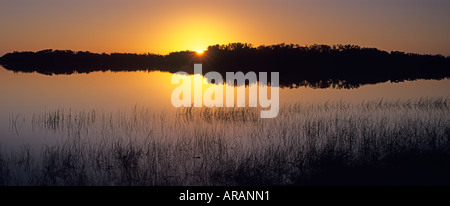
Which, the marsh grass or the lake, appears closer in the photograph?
the marsh grass

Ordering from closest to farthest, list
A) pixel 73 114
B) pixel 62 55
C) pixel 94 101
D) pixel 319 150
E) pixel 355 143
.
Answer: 1. pixel 319 150
2. pixel 355 143
3. pixel 73 114
4. pixel 94 101
5. pixel 62 55

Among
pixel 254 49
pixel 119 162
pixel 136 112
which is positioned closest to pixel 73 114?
pixel 136 112

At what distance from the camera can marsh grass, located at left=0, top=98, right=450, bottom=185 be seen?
743 centimetres

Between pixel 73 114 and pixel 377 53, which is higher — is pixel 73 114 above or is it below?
below

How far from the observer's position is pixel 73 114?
1418 centimetres

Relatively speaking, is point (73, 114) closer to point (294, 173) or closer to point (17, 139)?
point (17, 139)

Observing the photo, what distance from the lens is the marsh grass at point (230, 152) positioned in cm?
743

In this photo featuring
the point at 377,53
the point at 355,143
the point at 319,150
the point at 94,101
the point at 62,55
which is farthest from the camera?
the point at 62,55

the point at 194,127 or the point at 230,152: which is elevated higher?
the point at 194,127

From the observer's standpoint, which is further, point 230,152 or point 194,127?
point 194,127

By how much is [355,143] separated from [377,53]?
212ft

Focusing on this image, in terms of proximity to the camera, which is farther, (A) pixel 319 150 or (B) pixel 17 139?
(B) pixel 17 139

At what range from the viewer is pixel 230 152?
929 centimetres

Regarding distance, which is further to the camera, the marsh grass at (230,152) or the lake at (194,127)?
the lake at (194,127)
